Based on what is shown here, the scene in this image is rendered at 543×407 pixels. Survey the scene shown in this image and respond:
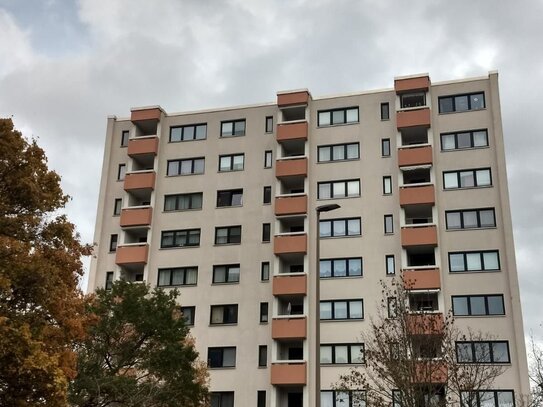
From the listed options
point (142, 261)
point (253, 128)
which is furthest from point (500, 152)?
point (142, 261)

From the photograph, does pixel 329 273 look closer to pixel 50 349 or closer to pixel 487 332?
pixel 487 332

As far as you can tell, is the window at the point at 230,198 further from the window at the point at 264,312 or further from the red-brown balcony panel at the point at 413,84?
the red-brown balcony panel at the point at 413,84

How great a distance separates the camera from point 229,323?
48.1 m

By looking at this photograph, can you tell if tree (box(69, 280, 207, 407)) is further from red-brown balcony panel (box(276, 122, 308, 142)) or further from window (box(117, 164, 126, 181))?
window (box(117, 164, 126, 181))

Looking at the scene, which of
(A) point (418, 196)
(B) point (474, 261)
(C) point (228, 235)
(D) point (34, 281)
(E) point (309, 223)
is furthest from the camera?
(C) point (228, 235)

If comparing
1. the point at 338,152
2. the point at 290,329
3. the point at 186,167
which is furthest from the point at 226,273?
the point at 338,152

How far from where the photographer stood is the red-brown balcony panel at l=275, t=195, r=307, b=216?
48.9m

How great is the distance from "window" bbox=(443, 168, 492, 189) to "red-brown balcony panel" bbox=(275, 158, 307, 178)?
33.1ft

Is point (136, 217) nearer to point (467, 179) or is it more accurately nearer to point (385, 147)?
point (385, 147)

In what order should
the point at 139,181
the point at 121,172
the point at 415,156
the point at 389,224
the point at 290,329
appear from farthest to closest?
the point at 121,172, the point at 139,181, the point at 415,156, the point at 389,224, the point at 290,329

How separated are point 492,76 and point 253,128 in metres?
18.2

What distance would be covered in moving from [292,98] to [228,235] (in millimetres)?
11599

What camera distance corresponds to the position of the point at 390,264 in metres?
46.5

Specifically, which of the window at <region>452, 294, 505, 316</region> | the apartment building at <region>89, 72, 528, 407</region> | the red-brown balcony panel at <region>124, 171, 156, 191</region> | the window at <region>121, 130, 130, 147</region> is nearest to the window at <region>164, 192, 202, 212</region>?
the apartment building at <region>89, 72, 528, 407</region>
